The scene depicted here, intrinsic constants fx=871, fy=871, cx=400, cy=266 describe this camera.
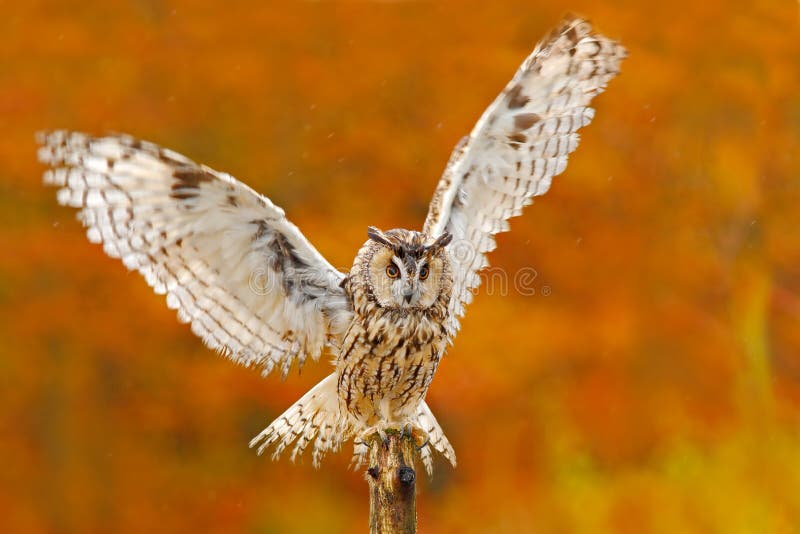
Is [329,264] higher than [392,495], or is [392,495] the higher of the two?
[329,264]

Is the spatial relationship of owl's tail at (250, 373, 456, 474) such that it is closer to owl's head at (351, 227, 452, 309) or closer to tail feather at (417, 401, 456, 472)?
tail feather at (417, 401, 456, 472)

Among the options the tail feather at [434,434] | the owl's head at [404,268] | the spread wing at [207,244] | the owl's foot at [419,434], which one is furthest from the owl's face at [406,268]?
the tail feather at [434,434]

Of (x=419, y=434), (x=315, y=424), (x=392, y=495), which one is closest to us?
(x=392, y=495)

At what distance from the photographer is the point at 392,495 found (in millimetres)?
2502

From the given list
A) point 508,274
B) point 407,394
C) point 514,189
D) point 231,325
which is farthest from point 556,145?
point 508,274

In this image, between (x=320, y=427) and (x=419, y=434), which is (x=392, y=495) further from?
(x=320, y=427)

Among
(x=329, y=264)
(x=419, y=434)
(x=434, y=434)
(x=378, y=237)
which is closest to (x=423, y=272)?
(x=378, y=237)

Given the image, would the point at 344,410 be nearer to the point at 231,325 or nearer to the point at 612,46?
the point at 231,325

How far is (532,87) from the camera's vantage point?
3293mm

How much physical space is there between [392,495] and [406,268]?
74 centimetres

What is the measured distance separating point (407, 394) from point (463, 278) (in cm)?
56

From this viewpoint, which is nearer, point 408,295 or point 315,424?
point 408,295

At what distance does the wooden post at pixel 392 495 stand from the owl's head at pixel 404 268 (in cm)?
56

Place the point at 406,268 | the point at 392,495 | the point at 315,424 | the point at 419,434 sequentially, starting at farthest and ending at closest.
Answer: the point at 315,424
the point at 419,434
the point at 406,268
the point at 392,495
